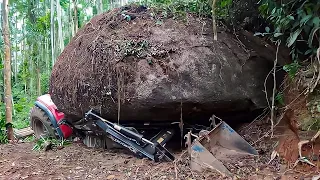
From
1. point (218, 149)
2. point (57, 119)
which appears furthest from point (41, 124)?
point (218, 149)

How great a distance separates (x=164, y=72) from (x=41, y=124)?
4273 mm

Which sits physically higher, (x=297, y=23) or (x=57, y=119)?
(x=297, y=23)

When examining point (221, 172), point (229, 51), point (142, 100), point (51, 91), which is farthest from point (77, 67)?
point (221, 172)

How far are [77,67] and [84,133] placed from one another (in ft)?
5.15

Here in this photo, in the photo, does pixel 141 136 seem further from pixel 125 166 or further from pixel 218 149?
pixel 218 149

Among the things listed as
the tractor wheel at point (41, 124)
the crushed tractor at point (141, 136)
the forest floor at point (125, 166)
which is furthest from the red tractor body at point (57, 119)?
the forest floor at point (125, 166)

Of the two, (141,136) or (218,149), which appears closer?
(218,149)

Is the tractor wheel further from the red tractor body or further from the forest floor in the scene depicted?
the forest floor

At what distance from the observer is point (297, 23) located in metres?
3.89

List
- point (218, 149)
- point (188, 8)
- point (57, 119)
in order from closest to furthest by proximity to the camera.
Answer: point (218, 149)
point (188, 8)
point (57, 119)

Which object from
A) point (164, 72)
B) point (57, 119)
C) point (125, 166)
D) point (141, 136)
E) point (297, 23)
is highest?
point (297, 23)

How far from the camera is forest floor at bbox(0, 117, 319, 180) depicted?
378 centimetres

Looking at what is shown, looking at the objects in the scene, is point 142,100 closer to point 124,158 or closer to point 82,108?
point 124,158

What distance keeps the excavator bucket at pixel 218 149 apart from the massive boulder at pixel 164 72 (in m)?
0.77
